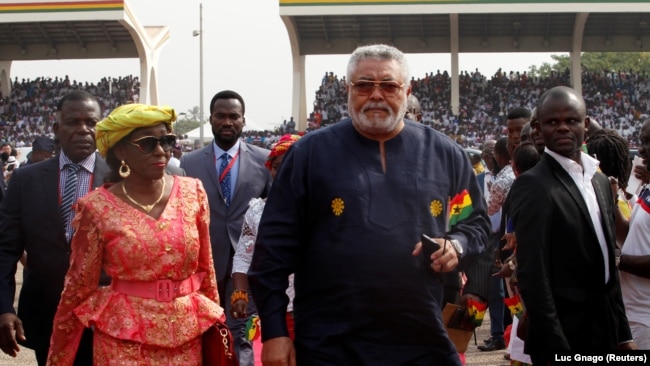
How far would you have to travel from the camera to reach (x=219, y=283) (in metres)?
6.35

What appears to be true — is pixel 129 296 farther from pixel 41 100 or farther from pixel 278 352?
pixel 41 100

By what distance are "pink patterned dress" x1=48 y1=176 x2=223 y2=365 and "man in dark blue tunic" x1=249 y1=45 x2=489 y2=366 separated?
2.67 ft

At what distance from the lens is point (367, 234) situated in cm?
340

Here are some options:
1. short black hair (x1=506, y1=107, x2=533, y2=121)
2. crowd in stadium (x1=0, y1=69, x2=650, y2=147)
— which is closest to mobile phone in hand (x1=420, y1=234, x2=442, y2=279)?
short black hair (x1=506, y1=107, x2=533, y2=121)

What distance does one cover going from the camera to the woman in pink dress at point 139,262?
415cm

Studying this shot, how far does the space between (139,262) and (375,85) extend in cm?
140

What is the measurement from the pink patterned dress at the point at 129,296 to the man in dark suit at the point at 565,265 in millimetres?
1468

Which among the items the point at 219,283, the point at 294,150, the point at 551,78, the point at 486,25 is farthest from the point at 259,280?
the point at 551,78

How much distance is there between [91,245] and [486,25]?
32.0 meters

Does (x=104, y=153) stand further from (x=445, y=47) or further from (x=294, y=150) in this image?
(x=445, y=47)

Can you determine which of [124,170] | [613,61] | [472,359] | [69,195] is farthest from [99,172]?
[613,61]

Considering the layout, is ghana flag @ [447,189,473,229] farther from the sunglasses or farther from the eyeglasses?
the sunglasses

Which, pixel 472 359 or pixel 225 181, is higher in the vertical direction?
pixel 225 181

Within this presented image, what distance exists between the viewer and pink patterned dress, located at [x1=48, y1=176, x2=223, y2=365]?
13.6 feet
